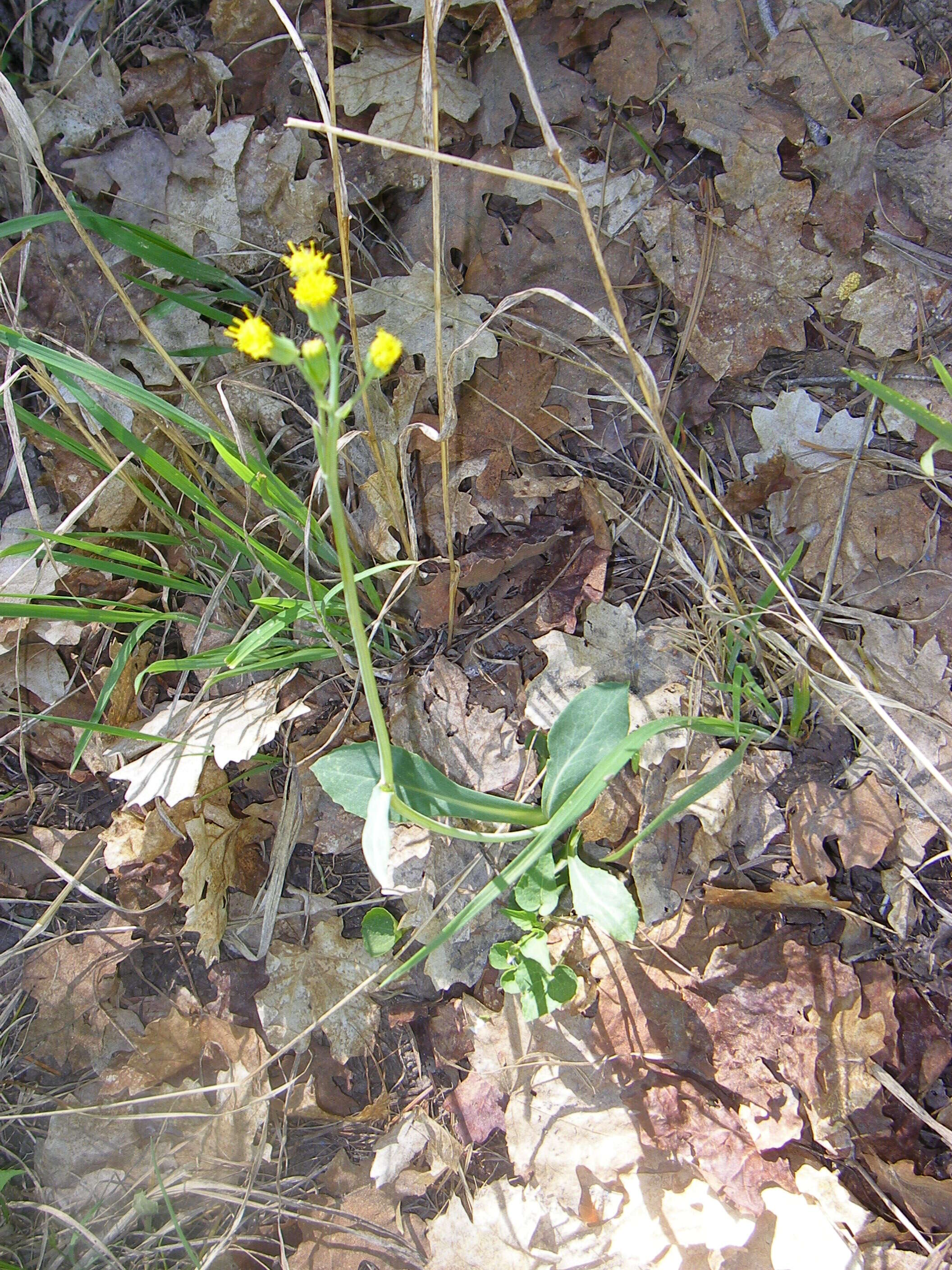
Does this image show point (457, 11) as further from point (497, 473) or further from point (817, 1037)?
point (817, 1037)

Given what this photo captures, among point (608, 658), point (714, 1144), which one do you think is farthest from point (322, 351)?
point (714, 1144)

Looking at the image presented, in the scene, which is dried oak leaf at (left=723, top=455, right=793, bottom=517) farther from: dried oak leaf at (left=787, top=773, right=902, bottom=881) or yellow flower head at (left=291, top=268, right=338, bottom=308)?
yellow flower head at (left=291, top=268, right=338, bottom=308)

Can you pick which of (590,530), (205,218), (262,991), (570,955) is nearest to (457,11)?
(205,218)

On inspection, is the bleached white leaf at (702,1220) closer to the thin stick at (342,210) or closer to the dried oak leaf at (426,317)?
the thin stick at (342,210)

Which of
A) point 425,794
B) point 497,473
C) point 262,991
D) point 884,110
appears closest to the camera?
point 425,794

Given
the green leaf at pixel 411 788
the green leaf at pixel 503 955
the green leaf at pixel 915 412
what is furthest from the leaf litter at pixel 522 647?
the green leaf at pixel 915 412
